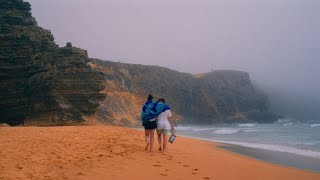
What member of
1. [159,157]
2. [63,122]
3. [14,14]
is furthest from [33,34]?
[159,157]

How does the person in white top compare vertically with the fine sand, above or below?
above

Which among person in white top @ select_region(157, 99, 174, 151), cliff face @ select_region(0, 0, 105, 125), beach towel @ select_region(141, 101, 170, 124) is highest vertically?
cliff face @ select_region(0, 0, 105, 125)

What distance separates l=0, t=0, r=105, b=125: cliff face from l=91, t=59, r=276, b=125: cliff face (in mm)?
41251

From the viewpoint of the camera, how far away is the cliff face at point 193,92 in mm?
77006

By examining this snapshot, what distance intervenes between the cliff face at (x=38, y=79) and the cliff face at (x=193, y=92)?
41251mm

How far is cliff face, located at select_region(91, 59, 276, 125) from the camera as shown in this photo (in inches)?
3032

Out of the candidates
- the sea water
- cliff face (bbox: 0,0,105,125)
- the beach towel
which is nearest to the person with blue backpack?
the beach towel

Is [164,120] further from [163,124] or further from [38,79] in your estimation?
[38,79]

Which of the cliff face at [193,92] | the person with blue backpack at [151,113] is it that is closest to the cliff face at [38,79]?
the person with blue backpack at [151,113]

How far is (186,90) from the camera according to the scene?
94625mm

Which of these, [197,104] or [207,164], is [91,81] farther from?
[197,104]

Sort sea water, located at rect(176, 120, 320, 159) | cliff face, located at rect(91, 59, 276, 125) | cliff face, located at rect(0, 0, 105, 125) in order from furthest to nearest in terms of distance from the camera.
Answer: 1. cliff face, located at rect(91, 59, 276, 125)
2. cliff face, located at rect(0, 0, 105, 125)
3. sea water, located at rect(176, 120, 320, 159)

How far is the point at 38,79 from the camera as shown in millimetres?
25672

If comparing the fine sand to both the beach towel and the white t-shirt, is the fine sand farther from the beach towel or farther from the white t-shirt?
the beach towel
